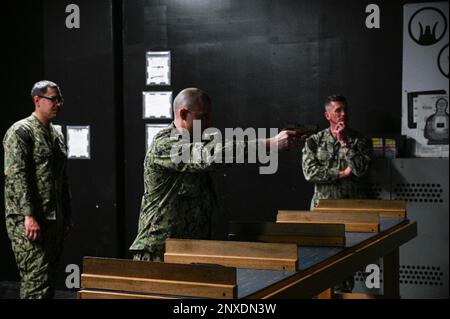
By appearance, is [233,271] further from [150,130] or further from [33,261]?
[150,130]

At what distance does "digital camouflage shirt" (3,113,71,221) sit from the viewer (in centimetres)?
443

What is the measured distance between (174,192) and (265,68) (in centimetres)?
316

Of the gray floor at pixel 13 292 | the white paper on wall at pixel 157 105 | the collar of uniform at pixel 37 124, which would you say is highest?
the white paper on wall at pixel 157 105

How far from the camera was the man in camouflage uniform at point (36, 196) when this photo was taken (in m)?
4.43

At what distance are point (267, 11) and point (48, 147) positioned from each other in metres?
2.52

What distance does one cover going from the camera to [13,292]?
20.9ft

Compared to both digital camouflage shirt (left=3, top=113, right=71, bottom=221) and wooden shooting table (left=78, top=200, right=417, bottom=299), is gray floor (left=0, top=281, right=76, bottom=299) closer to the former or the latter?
digital camouflage shirt (left=3, top=113, right=71, bottom=221)

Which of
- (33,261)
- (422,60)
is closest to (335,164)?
(422,60)

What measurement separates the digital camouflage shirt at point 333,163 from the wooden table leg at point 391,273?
1020 millimetres

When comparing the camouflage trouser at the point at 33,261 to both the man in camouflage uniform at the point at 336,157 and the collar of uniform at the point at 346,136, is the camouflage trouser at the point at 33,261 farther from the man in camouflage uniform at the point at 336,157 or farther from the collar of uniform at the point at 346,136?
the collar of uniform at the point at 346,136

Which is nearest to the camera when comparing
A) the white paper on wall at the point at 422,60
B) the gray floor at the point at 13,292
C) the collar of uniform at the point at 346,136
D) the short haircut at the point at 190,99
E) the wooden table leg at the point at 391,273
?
the short haircut at the point at 190,99

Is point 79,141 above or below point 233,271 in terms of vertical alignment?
above

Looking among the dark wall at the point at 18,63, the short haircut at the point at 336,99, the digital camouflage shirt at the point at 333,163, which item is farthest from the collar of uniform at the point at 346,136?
the dark wall at the point at 18,63
